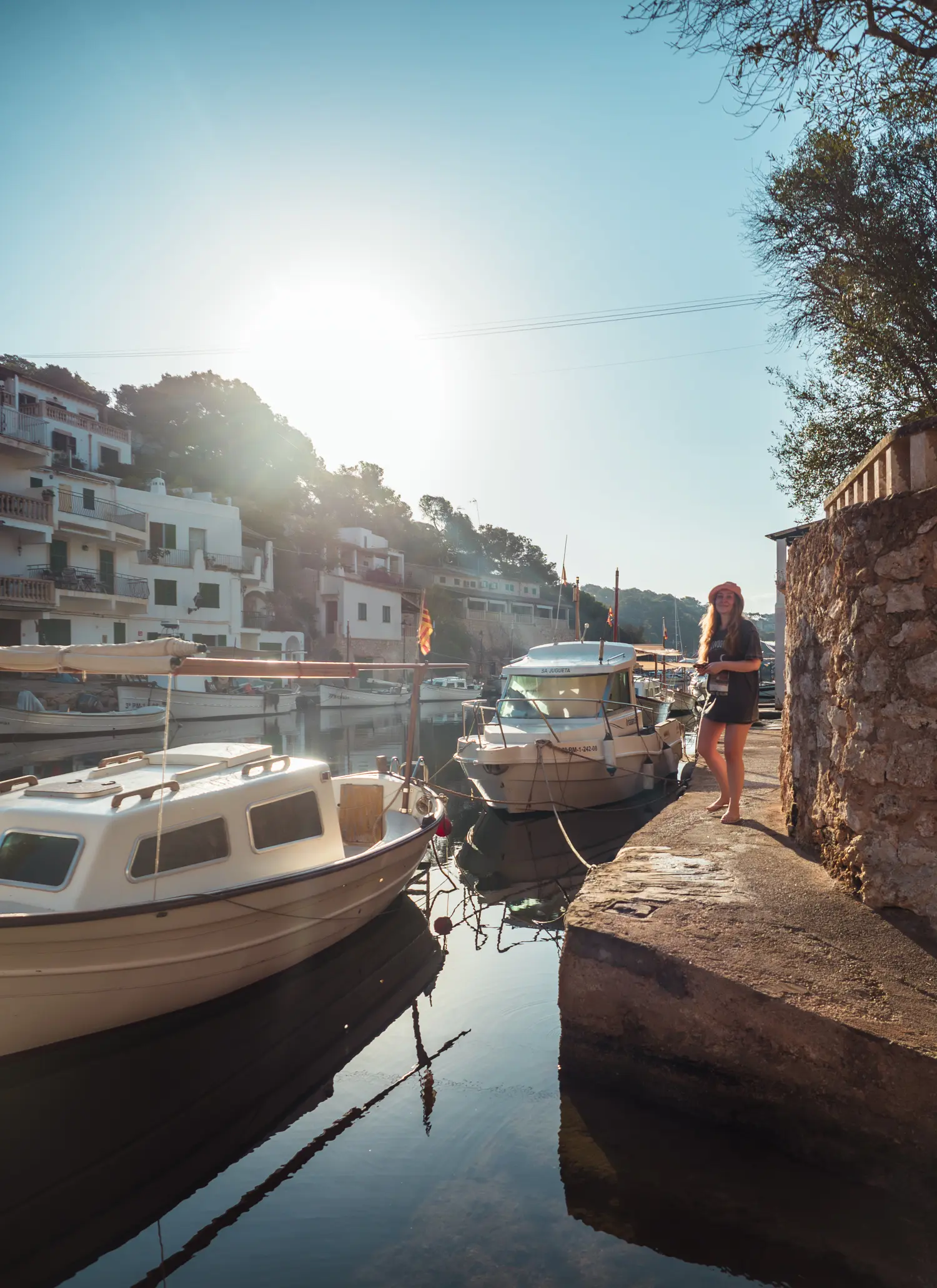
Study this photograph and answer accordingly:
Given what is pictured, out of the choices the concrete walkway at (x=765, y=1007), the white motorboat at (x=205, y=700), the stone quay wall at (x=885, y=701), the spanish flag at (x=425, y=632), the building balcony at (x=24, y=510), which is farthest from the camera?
the building balcony at (x=24, y=510)

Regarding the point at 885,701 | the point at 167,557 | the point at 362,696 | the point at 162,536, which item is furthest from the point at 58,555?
the point at 885,701

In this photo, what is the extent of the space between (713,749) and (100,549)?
32.5 meters

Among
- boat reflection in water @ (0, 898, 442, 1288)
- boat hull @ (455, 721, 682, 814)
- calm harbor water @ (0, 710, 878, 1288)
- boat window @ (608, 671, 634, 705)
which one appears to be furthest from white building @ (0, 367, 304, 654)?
calm harbor water @ (0, 710, 878, 1288)

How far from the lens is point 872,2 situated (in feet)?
19.5

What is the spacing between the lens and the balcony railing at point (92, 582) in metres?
30.3

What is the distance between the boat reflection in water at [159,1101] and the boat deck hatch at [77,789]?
169 cm

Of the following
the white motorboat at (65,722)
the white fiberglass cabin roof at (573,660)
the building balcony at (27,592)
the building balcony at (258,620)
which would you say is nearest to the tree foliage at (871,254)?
the white fiberglass cabin roof at (573,660)

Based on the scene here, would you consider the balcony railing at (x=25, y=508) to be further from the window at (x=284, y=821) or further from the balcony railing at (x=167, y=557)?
the window at (x=284, y=821)

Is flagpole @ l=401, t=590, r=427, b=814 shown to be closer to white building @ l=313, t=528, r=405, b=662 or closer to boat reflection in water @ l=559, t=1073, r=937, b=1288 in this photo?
boat reflection in water @ l=559, t=1073, r=937, b=1288

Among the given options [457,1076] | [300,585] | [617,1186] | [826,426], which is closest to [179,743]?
[826,426]

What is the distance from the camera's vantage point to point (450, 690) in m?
43.4

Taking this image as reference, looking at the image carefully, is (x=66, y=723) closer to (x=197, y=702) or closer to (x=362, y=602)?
(x=197, y=702)

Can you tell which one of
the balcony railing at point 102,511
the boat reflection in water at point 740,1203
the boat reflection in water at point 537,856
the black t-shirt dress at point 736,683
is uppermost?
the balcony railing at point 102,511

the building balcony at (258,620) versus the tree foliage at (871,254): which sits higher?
the tree foliage at (871,254)
